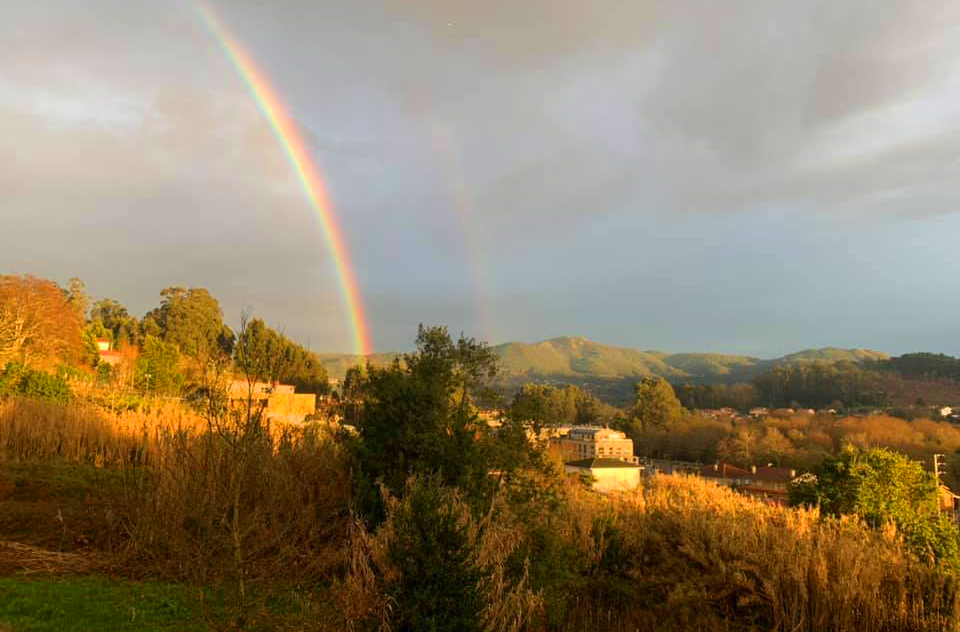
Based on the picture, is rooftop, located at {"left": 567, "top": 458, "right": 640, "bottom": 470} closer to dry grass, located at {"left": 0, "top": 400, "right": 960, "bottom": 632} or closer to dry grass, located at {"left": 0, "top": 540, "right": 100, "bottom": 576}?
dry grass, located at {"left": 0, "top": 400, "right": 960, "bottom": 632}

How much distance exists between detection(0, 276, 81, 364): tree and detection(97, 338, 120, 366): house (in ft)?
30.6

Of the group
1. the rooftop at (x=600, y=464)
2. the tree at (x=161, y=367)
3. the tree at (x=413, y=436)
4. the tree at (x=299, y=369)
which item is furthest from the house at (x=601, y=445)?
the tree at (x=413, y=436)

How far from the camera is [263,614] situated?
463cm

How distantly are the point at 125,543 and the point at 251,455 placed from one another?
218 centimetres

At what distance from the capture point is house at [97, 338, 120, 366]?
42.7m

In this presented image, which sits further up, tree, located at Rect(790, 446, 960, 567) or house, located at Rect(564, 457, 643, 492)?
tree, located at Rect(790, 446, 960, 567)

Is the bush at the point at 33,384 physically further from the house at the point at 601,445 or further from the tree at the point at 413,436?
the house at the point at 601,445

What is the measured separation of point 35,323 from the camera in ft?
94.1

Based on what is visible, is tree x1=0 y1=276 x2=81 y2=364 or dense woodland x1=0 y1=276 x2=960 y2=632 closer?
dense woodland x1=0 y1=276 x2=960 y2=632

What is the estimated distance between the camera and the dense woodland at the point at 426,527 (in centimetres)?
471

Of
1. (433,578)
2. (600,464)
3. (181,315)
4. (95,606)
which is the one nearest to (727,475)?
(600,464)

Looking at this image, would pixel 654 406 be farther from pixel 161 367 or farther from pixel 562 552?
pixel 562 552

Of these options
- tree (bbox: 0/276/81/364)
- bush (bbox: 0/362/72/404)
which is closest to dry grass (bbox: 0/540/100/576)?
bush (bbox: 0/362/72/404)

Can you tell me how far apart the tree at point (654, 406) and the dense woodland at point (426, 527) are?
9094 centimetres
